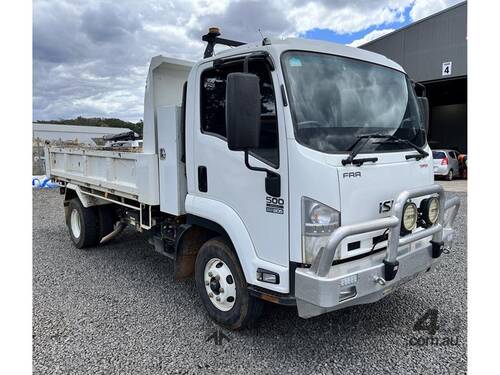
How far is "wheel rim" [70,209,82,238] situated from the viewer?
601 cm

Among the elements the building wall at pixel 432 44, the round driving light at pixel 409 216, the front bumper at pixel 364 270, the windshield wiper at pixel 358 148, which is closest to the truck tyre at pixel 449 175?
the building wall at pixel 432 44

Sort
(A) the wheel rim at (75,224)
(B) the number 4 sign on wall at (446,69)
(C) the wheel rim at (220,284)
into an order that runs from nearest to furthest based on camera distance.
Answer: (C) the wheel rim at (220,284) → (A) the wheel rim at (75,224) → (B) the number 4 sign on wall at (446,69)

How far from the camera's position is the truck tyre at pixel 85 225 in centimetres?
578

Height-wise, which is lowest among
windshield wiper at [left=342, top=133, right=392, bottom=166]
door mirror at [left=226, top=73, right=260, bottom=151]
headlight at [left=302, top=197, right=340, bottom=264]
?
headlight at [left=302, top=197, right=340, bottom=264]

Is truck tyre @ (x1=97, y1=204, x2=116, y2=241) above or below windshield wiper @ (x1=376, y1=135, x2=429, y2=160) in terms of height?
below

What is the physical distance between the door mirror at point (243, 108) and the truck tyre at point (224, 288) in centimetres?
113

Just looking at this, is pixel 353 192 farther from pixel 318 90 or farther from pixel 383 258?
pixel 318 90

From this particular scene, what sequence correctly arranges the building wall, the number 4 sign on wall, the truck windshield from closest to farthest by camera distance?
1. the truck windshield
2. the building wall
3. the number 4 sign on wall

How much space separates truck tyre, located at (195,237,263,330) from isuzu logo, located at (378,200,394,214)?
3.91 ft

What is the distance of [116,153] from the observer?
4.72 m

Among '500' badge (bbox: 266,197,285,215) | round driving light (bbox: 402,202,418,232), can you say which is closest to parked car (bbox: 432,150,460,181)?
round driving light (bbox: 402,202,418,232)

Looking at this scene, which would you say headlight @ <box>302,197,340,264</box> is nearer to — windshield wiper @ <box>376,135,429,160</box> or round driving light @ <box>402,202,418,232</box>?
round driving light @ <box>402,202,418,232</box>

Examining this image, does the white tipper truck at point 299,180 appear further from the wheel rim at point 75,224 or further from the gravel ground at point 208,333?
the wheel rim at point 75,224

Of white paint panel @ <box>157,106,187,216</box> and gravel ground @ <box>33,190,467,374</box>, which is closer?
gravel ground @ <box>33,190,467,374</box>
